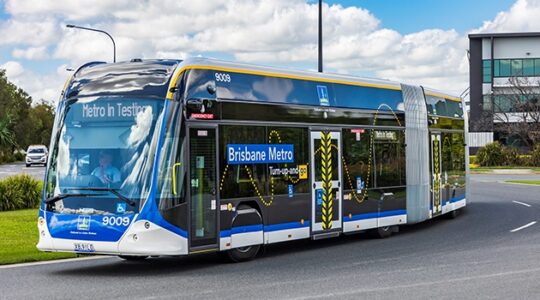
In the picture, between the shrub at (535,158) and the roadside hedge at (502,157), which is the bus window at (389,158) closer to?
the shrub at (535,158)

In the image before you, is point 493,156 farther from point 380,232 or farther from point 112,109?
point 112,109

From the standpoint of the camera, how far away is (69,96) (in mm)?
13219

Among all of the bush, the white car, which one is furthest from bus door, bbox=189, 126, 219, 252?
the white car

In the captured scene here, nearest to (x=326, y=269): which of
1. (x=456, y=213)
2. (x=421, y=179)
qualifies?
(x=421, y=179)

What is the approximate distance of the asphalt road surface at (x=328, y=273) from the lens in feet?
35.2

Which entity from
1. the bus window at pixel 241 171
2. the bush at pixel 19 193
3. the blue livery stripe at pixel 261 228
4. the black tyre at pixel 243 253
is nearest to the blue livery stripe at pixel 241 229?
the blue livery stripe at pixel 261 228

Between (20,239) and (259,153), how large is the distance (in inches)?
225

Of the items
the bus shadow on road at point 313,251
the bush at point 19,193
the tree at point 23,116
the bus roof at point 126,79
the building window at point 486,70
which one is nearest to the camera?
the bus roof at point 126,79

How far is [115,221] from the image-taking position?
1234cm

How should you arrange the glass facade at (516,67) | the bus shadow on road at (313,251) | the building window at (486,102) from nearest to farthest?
the bus shadow on road at (313,251)
the glass facade at (516,67)
the building window at (486,102)

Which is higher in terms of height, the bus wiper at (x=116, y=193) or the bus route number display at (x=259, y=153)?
the bus route number display at (x=259, y=153)

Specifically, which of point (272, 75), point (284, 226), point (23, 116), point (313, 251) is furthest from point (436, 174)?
point (23, 116)

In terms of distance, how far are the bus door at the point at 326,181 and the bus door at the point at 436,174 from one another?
5011mm

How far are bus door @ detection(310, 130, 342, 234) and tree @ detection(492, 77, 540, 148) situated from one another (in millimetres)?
54406
